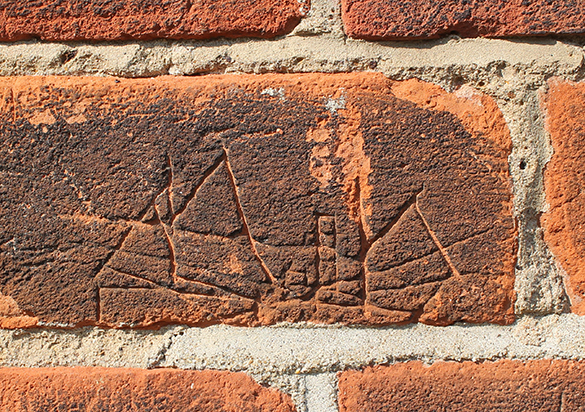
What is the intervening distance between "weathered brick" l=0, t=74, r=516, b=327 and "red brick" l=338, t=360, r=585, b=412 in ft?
0.20

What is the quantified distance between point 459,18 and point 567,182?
0.75 feet

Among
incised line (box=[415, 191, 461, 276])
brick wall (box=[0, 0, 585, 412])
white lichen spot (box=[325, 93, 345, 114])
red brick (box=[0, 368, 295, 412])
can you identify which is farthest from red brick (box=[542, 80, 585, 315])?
red brick (box=[0, 368, 295, 412])

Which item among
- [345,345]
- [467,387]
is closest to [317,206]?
[345,345]

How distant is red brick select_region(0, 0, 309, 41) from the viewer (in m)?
0.60

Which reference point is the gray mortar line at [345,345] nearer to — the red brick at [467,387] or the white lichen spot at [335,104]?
the red brick at [467,387]

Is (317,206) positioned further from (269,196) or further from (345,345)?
(345,345)

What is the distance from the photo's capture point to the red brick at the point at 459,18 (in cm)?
58

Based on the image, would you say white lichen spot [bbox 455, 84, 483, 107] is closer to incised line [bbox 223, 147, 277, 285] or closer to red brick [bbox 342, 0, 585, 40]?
red brick [bbox 342, 0, 585, 40]

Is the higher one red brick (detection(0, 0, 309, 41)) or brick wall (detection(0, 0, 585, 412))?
red brick (detection(0, 0, 309, 41))

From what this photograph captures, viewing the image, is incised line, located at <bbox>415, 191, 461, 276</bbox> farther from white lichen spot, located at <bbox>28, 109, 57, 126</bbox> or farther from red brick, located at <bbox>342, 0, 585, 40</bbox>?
white lichen spot, located at <bbox>28, 109, 57, 126</bbox>

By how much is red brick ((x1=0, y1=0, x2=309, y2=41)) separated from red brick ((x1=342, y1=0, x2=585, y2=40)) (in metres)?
0.08

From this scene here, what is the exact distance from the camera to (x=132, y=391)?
0.60 meters

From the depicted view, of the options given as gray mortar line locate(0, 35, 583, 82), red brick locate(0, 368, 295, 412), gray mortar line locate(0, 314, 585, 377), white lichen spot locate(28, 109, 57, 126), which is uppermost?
gray mortar line locate(0, 35, 583, 82)

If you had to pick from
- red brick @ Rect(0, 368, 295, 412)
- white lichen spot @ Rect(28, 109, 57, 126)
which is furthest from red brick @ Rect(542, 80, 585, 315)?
white lichen spot @ Rect(28, 109, 57, 126)
